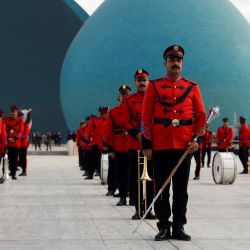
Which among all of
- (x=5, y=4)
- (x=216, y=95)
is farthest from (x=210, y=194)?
(x=5, y=4)

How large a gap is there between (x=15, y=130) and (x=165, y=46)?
1353 inches

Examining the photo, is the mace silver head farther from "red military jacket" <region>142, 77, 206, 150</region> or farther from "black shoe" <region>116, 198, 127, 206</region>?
"black shoe" <region>116, 198, 127, 206</region>

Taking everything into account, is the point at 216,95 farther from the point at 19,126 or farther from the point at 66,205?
the point at 66,205

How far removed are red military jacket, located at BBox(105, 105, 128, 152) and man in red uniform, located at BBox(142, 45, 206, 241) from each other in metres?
4.01

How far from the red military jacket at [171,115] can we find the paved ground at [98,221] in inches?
43.3

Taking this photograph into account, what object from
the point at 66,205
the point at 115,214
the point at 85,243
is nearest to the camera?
the point at 85,243

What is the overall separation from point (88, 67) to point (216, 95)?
975 centimetres

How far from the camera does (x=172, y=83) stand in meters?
8.43

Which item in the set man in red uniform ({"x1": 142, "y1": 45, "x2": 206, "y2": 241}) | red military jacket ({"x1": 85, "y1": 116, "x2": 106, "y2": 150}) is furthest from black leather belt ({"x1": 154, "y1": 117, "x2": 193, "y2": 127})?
red military jacket ({"x1": 85, "y1": 116, "x2": 106, "y2": 150})

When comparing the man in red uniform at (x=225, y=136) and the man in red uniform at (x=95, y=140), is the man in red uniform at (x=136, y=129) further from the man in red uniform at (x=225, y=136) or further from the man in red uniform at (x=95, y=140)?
the man in red uniform at (x=225, y=136)

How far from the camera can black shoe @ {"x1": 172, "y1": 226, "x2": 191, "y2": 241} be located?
815 cm

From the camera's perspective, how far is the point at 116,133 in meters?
12.8

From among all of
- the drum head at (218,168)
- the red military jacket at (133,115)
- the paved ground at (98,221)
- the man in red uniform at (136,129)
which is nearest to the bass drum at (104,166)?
the paved ground at (98,221)

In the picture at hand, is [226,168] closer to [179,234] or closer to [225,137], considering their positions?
[225,137]
